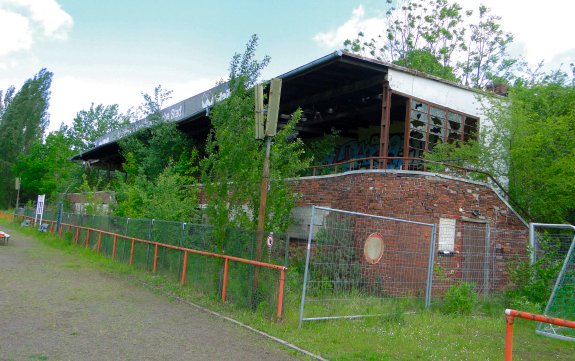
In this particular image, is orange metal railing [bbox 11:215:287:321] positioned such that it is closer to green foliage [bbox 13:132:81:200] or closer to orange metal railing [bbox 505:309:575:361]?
orange metal railing [bbox 505:309:575:361]

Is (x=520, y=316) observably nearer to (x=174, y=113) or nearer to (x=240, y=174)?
(x=240, y=174)

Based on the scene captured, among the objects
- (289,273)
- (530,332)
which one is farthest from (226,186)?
(530,332)

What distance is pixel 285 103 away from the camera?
2070cm

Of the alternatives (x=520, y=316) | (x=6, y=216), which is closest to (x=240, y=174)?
(x=520, y=316)

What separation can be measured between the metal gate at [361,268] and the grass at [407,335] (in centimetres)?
26

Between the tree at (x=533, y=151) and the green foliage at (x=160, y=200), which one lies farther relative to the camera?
the green foliage at (x=160, y=200)

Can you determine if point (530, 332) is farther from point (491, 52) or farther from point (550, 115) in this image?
point (491, 52)

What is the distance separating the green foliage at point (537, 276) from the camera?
36.2 feet

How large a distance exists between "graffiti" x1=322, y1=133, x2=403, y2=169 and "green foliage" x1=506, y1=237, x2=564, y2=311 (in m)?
8.57

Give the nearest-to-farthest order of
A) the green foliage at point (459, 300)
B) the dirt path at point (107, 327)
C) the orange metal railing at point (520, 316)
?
the orange metal railing at point (520, 316)
the dirt path at point (107, 327)
the green foliage at point (459, 300)

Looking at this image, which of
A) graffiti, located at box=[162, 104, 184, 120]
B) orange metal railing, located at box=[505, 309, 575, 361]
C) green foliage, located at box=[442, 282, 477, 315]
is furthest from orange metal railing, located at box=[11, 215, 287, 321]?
graffiti, located at box=[162, 104, 184, 120]

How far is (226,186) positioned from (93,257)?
9.93 meters

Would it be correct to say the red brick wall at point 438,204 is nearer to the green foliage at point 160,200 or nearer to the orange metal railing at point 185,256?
Result: the orange metal railing at point 185,256

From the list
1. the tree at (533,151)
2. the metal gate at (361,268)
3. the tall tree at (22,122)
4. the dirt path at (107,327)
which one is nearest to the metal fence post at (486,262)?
the metal gate at (361,268)
